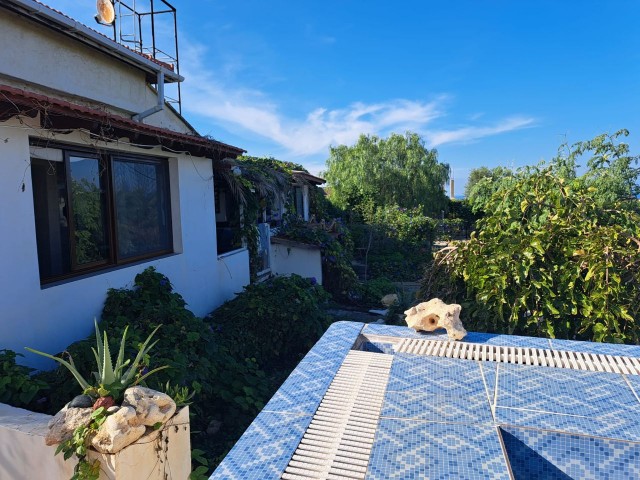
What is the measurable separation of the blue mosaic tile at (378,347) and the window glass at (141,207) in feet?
13.0

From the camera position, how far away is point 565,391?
2713 millimetres

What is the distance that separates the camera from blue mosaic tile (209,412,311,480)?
1940 mm

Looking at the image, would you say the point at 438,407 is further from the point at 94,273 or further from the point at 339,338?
the point at 94,273

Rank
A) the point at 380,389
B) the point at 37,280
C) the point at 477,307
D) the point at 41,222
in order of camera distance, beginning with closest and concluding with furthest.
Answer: the point at 380,389
the point at 37,280
the point at 41,222
the point at 477,307

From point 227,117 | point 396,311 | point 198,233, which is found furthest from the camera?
point 227,117

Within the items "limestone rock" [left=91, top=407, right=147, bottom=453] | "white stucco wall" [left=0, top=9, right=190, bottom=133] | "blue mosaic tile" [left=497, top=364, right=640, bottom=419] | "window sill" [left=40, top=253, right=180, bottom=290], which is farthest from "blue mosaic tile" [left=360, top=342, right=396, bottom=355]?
"white stucco wall" [left=0, top=9, right=190, bottom=133]

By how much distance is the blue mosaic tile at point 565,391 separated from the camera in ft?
8.23

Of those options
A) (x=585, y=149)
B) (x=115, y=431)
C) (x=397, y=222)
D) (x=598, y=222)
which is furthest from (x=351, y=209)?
(x=115, y=431)

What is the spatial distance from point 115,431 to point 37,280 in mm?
2871

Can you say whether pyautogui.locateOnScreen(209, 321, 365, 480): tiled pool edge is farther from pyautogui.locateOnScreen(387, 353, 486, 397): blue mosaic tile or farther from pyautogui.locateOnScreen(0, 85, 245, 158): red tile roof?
pyautogui.locateOnScreen(0, 85, 245, 158): red tile roof

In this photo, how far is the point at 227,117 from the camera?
18.8 m

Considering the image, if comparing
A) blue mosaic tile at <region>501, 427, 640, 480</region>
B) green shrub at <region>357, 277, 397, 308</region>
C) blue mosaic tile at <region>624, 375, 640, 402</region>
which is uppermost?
blue mosaic tile at <region>624, 375, 640, 402</region>

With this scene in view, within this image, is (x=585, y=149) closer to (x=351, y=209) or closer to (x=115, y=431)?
(x=351, y=209)

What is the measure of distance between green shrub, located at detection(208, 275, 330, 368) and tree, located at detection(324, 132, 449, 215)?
21.0m
